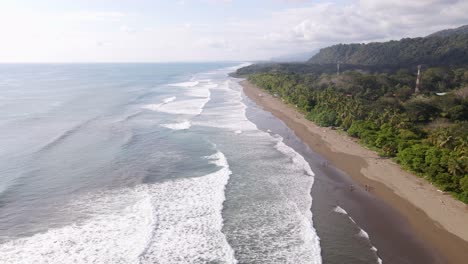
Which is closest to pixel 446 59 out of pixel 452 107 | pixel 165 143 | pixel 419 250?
pixel 452 107

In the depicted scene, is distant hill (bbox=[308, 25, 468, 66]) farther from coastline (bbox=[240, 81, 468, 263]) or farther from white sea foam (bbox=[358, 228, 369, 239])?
white sea foam (bbox=[358, 228, 369, 239])

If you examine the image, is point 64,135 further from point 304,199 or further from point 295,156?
point 304,199

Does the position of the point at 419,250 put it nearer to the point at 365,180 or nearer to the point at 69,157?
the point at 365,180

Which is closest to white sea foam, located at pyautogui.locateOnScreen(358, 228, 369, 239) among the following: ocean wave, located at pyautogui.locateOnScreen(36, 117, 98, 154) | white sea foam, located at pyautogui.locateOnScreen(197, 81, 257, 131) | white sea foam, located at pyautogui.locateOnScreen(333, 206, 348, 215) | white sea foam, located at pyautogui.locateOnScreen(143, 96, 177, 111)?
white sea foam, located at pyautogui.locateOnScreen(333, 206, 348, 215)

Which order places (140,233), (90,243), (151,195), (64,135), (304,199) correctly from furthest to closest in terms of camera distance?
(64,135), (151,195), (304,199), (140,233), (90,243)

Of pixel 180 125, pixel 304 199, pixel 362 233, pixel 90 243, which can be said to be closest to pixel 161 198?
pixel 90 243

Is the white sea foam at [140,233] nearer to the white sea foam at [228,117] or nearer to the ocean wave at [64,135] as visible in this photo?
the ocean wave at [64,135]
